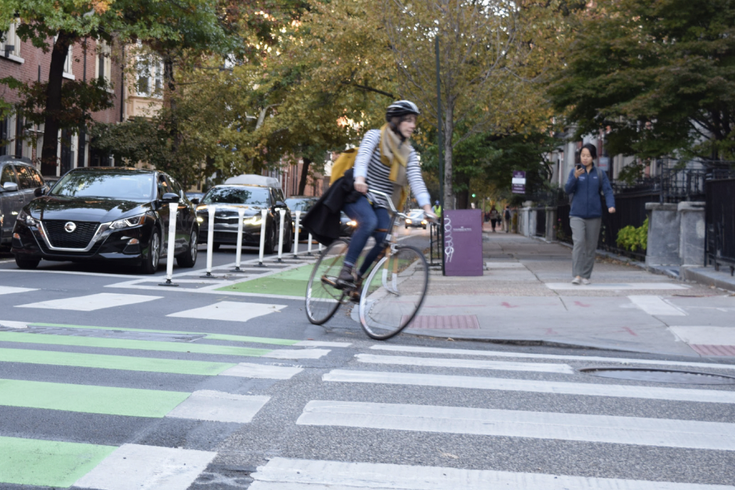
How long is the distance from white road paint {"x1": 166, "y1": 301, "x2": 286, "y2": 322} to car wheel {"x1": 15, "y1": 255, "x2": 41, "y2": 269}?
16.4 ft

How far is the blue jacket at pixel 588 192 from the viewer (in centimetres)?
1312

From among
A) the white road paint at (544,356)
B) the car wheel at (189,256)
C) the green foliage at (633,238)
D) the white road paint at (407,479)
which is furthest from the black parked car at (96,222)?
the white road paint at (407,479)

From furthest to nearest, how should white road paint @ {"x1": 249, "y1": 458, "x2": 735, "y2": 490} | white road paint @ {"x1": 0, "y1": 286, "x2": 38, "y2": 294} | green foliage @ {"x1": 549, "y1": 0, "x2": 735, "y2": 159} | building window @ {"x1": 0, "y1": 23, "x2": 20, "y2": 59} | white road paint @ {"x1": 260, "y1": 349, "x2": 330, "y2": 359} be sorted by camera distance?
building window @ {"x1": 0, "y1": 23, "x2": 20, "y2": 59} < green foliage @ {"x1": 549, "y1": 0, "x2": 735, "y2": 159} < white road paint @ {"x1": 0, "y1": 286, "x2": 38, "y2": 294} < white road paint @ {"x1": 260, "y1": 349, "x2": 330, "y2": 359} < white road paint @ {"x1": 249, "y1": 458, "x2": 735, "y2": 490}

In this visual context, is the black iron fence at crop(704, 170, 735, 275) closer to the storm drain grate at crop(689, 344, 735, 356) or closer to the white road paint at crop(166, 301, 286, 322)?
the storm drain grate at crop(689, 344, 735, 356)

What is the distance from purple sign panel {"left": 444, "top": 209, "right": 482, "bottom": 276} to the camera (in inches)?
623

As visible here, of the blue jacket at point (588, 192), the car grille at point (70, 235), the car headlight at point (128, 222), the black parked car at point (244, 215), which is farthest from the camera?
the black parked car at point (244, 215)

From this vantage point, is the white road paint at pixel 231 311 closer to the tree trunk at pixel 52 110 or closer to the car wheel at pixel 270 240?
the car wheel at pixel 270 240

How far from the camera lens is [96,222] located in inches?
546

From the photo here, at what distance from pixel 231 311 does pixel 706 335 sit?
14.6 feet

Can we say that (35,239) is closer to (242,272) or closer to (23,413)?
(242,272)

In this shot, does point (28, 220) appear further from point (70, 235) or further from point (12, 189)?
point (12, 189)

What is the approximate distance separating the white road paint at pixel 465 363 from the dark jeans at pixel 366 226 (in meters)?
1.35

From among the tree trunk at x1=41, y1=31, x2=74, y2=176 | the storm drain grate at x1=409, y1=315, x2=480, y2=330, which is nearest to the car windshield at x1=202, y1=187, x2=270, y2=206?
the tree trunk at x1=41, y1=31, x2=74, y2=176

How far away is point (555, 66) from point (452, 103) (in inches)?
117
